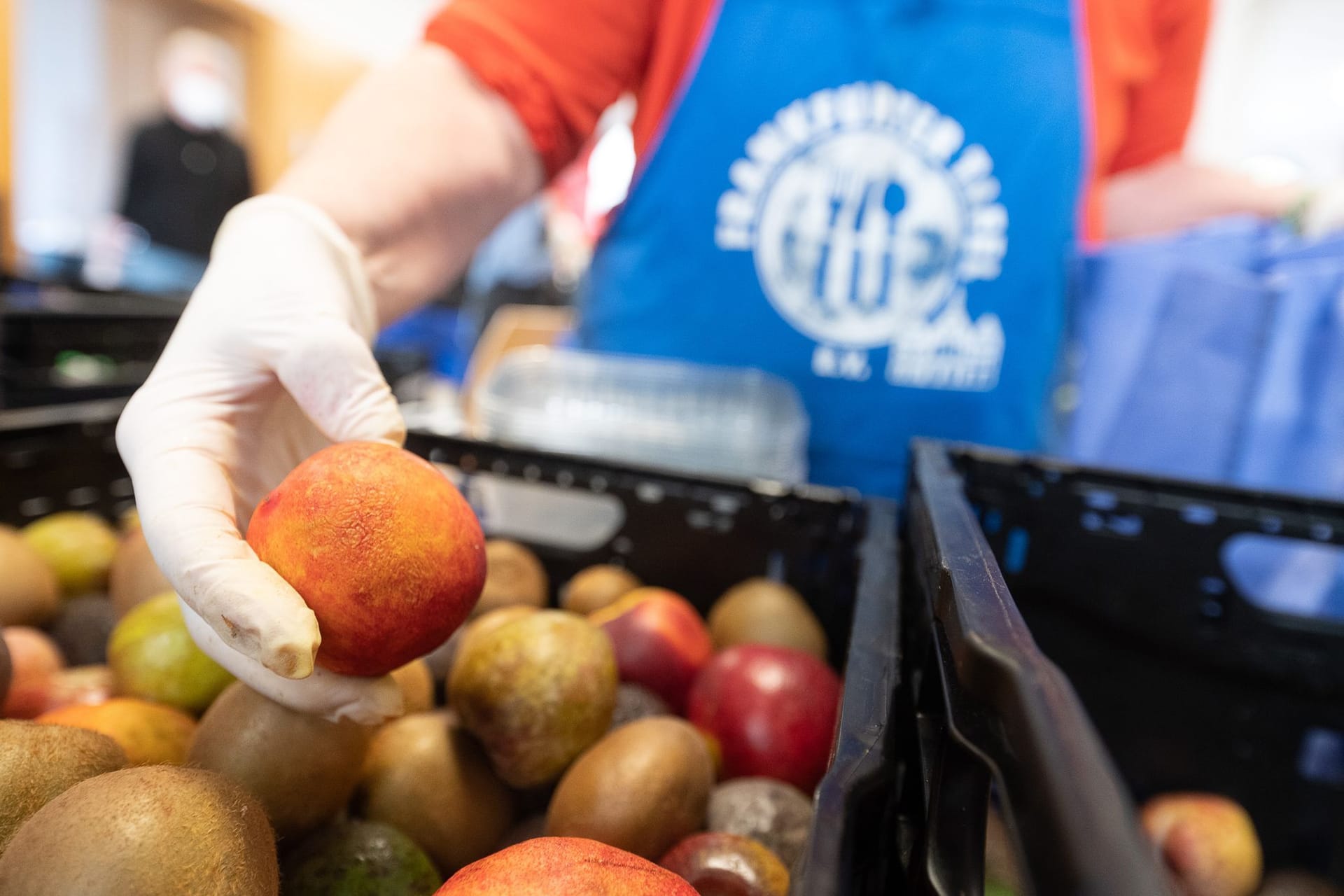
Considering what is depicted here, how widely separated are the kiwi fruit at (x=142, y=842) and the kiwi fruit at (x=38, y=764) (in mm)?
27

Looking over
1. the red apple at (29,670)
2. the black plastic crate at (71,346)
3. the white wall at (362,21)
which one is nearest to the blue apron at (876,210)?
the red apple at (29,670)

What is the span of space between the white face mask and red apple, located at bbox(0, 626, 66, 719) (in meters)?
4.28

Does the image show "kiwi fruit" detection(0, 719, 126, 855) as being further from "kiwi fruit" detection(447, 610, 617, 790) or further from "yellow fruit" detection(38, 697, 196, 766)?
"kiwi fruit" detection(447, 610, 617, 790)

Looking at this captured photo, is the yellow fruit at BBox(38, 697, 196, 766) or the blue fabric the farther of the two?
the blue fabric

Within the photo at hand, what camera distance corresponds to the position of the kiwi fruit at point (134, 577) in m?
0.61

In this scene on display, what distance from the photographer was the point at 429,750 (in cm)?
49

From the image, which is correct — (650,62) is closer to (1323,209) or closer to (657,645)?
(657,645)

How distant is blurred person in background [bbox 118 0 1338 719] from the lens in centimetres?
80

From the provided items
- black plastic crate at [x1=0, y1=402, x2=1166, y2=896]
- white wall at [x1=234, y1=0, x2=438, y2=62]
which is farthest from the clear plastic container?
white wall at [x1=234, y1=0, x2=438, y2=62]

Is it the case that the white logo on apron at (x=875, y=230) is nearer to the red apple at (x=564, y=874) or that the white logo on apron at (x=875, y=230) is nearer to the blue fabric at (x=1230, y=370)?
the blue fabric at (x=1230, y=370)

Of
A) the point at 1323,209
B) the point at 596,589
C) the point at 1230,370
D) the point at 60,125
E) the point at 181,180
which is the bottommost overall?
the point at 596,589

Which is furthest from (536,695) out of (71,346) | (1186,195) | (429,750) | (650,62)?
(71,346)

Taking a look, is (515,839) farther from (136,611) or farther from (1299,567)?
(1299,567)

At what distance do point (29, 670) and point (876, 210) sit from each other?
0.91 m
